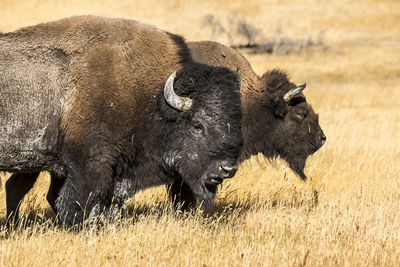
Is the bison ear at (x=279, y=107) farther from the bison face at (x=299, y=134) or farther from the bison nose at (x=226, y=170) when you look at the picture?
the bison nose at (x=226, y=170)

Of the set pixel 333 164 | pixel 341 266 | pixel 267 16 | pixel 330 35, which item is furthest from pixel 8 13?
pixel 341 266

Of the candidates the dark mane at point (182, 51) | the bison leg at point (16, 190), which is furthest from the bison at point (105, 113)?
the bison leg at point (16, 190)

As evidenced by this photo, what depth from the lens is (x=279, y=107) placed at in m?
8.20

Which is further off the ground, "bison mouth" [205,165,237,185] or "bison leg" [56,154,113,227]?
"bison mouth" [205,165,237,185]

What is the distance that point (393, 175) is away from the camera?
811cm

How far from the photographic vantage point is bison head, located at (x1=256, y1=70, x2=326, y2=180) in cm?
830

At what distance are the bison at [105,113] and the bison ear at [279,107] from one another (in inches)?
91.2

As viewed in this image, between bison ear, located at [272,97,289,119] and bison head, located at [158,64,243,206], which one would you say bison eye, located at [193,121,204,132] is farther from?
bison ear, located at [272,97,289,119]

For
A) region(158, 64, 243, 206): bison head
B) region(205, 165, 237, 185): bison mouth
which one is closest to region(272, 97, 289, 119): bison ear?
region(158, 64, 243, 206): bison head

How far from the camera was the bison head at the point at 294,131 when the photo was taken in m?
8.30

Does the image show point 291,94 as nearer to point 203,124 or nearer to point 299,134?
point 299,134

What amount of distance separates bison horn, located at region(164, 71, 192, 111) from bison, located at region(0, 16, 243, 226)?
0.03 ft

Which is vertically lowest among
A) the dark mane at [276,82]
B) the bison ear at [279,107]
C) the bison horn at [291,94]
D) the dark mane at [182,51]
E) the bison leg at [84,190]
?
the bison leg at [84,190]

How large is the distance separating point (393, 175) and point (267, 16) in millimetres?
45981
